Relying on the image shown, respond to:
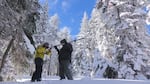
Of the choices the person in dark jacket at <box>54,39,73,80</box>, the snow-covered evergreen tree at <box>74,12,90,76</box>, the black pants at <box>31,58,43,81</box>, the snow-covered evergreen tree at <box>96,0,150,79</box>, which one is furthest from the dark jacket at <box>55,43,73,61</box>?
the snow-covered evergreen tree at <box>74,12,90,76</box>

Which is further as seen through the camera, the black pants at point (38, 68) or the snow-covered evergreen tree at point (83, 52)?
the snow-covered evergreen tree at point (83, 52)

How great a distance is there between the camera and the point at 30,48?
804 inches

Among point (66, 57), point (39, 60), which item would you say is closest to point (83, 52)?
point (66, 57)

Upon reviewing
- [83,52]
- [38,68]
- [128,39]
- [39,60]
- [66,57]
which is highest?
[83,52]

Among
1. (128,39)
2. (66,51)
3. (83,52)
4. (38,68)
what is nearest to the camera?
(38,68)

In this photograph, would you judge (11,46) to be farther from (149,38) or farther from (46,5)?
(46,5)

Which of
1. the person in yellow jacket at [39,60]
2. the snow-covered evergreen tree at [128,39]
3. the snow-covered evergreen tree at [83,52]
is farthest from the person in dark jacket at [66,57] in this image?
the snow-covered evergreen tree at [83,52]

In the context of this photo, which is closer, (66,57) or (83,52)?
(66,57)

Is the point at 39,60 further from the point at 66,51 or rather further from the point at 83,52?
the point at 83,52

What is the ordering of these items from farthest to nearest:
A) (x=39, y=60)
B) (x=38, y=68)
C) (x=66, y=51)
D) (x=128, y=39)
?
1. (x=128, y=39)
2. (x=66, y=51)
3. (x=38, y=68)
4. (x=39, y=60)

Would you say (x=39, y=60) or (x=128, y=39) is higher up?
(x=128, y=39)

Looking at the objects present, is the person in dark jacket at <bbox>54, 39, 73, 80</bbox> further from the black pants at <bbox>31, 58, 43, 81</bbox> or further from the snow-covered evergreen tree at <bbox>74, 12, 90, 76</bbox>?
the snow-covered evergreen tree at <bbox>74, 12, 90, 76</bbox>

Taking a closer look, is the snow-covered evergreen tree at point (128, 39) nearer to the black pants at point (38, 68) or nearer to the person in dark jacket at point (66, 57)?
the person in dark jacket at point (66, 57)

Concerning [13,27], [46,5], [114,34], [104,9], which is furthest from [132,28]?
[46,5]
